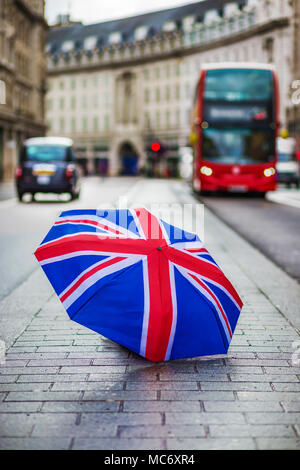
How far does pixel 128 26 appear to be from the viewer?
89.1 metres

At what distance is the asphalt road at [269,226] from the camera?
892 cm

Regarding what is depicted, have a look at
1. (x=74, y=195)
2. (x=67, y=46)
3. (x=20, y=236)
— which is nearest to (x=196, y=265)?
(x=20, y=236)

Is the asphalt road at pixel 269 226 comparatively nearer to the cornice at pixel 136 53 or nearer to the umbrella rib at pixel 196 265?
the umbrella rib at pixel 196 265

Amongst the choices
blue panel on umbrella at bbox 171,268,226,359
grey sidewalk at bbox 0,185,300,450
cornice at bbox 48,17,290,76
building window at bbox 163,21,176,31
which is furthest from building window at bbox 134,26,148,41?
blue panel on umbrella at bbox 171,268,226,359

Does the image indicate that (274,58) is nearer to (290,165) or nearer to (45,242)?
(290,165)

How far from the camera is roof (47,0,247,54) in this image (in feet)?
262

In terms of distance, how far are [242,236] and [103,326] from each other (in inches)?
308

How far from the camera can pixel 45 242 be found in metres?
3.66

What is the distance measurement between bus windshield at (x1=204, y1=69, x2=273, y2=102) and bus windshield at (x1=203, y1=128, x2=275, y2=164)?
43.7 inches

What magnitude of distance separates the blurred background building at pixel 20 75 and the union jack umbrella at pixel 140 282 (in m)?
39.3

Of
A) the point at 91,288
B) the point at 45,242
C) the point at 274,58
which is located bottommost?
the point at 91,288

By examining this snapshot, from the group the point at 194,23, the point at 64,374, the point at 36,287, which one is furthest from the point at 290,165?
the point at 194,23

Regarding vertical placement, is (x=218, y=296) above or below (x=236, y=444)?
above

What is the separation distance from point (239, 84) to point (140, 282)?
1810cm
